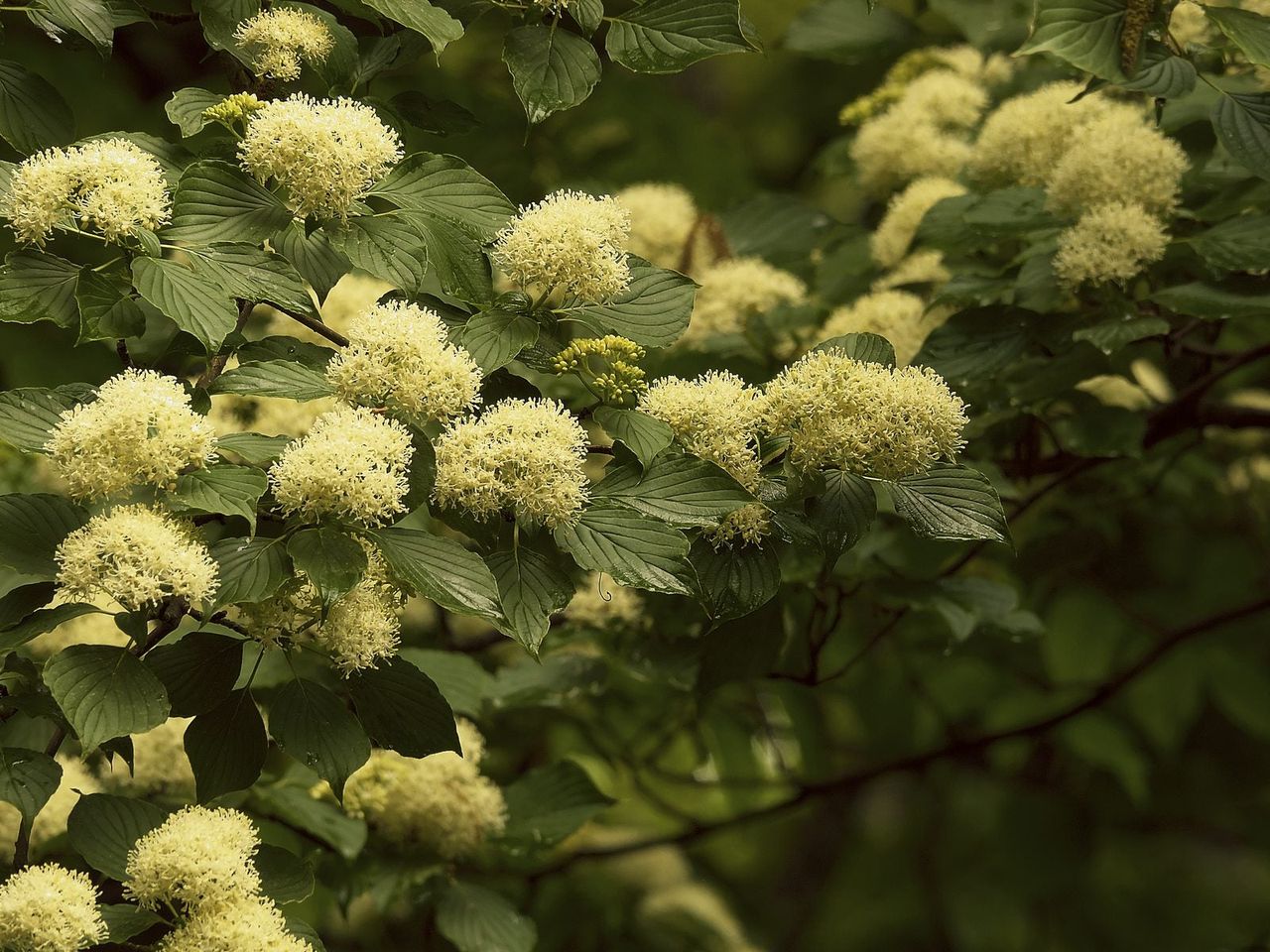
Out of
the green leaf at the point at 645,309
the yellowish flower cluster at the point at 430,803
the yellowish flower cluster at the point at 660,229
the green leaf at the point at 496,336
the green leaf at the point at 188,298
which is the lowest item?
the yellowish flower cluster at the point at 430,803

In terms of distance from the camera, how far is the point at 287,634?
0.93 meters

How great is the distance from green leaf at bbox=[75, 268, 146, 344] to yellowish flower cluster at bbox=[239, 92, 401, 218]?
13 cm

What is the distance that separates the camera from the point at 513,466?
0.93 meters

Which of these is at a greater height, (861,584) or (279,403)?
(279,403)

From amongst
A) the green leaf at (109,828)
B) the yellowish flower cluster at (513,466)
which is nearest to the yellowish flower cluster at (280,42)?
the yellowish flower cluster at (513,466)

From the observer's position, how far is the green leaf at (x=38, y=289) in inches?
36.9

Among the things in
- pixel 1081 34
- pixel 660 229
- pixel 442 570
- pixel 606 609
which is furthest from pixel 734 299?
pixel 442 570

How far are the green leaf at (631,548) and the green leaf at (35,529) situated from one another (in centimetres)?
33

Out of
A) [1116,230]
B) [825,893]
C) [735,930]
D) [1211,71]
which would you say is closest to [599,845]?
[735,930]

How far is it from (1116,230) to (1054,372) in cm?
15

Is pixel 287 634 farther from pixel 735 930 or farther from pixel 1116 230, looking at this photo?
pixel 735 930

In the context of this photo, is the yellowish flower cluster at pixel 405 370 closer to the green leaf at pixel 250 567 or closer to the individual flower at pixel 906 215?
the green leaf at pixel 250 567

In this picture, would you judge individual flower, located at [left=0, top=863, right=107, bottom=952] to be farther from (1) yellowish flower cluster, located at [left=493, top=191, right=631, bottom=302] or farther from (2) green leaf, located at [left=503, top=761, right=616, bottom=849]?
(2) green leaf, located at [left=503, top=761, right=616, bottom=849]

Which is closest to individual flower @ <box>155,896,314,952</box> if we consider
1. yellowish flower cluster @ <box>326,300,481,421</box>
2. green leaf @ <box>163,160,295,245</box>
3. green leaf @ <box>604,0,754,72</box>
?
yellowish flower cluster @ <box>326,300,481,421</box>
